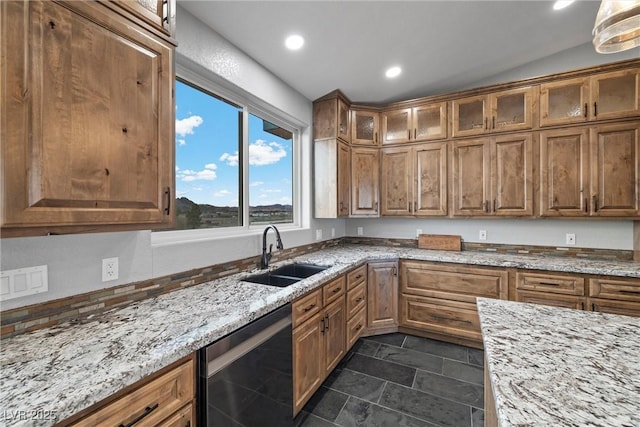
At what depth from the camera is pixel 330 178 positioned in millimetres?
3123

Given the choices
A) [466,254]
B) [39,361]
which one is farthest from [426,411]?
[39,361]

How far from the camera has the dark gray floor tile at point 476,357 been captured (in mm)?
2491

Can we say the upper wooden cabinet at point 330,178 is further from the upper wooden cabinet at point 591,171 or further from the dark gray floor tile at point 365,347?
the upper wooden cabinet at point 591,171

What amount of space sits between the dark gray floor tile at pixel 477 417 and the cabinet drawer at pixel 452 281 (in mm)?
1068

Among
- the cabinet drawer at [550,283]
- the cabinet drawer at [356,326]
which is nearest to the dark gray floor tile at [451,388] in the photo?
the cabinet drawer at [356,326]

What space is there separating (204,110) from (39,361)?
175 cm

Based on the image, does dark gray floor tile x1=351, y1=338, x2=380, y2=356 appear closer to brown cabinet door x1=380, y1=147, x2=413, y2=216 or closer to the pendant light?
brown cabinet door x1=380, y1=147, x2=413, y2=216

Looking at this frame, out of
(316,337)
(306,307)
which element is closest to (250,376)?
(306,307)

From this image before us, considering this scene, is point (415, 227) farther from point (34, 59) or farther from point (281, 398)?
point (34, 59)

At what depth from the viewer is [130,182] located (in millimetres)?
1115

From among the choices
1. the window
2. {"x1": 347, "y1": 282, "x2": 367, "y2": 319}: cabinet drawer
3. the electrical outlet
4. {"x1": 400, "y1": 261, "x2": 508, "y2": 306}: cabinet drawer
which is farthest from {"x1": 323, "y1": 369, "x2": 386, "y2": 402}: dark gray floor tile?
the electrical outlet

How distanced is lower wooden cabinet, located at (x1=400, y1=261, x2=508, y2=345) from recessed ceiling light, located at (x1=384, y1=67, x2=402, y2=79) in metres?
2.03

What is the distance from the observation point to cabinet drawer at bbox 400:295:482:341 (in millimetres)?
2734

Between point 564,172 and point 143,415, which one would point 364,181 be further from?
point 143,415
